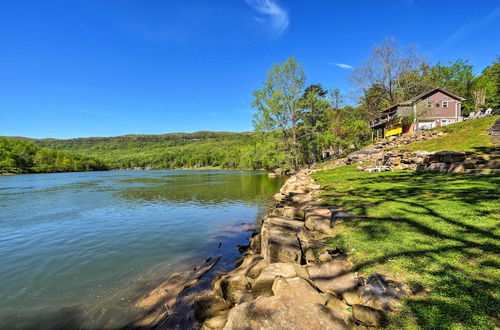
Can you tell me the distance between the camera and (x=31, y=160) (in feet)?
323

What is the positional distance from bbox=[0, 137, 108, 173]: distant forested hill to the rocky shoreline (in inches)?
4794

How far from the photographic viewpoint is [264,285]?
13.6 feet

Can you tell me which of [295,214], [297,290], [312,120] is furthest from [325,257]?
[312,120]

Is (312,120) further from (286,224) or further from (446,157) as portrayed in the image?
(286,224)

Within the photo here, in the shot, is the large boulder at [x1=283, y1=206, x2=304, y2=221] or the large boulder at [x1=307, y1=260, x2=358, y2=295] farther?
the large boulder at [x1=283, y1=206, x2=304, y2=221]

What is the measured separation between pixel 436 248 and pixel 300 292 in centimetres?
296

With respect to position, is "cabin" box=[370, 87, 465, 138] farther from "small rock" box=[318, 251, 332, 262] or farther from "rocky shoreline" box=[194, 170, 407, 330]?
"small rock" box=[318, 251, 332, 262]

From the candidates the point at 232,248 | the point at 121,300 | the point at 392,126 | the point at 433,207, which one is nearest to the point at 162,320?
the point at 121,300

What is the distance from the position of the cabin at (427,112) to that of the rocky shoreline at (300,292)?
39.2m

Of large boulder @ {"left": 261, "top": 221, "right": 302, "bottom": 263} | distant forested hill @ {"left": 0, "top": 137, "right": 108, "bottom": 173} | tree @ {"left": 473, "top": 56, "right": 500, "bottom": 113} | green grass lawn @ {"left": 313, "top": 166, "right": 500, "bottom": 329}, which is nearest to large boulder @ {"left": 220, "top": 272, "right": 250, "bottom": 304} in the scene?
large boulder @ {"left": 261, "top": 221, "right": 302, "bottom": 263}

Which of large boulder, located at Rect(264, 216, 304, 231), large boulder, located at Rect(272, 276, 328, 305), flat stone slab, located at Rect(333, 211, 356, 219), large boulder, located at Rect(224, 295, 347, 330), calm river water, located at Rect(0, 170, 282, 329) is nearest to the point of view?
large boulder, located at Rect(224, 295, 347, 330)

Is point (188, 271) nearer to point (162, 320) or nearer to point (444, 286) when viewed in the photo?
point (162, 320)

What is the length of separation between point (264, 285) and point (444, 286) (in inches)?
110

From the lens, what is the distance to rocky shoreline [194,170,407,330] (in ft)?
9.93
